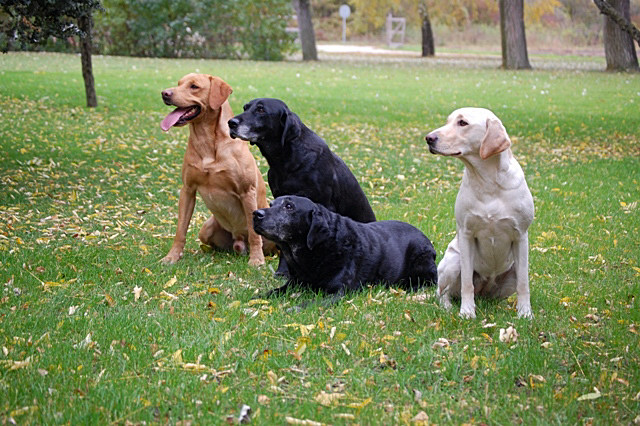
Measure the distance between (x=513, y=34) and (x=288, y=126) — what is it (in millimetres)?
25385

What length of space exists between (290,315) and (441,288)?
115cm

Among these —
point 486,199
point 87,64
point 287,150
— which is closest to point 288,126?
point 287,150

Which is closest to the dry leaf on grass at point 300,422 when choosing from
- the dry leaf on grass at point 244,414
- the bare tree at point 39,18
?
the dry leaf on grass at point 244,414

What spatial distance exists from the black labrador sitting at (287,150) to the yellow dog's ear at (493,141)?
193cm

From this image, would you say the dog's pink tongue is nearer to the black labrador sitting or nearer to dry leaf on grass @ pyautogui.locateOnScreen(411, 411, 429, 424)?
the black labrador sitting

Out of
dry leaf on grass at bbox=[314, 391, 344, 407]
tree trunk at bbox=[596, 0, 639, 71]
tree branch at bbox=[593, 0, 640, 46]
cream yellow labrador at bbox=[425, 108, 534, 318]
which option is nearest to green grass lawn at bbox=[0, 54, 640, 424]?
dry leaf on grass at bbox=[314, 391, 344, 407]

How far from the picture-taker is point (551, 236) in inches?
297

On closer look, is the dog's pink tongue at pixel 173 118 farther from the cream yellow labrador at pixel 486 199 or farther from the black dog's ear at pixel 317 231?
the cream yellow labrador at pixel 486 199

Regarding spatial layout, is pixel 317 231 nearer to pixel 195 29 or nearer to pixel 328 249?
pixel 328 249

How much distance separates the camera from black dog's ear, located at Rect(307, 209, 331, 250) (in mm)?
5500

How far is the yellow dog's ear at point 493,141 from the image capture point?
479 cm

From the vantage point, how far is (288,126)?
6.30m

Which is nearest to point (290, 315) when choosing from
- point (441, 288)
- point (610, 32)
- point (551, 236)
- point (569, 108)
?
point (441, 288)

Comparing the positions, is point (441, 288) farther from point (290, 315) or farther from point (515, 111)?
point (515, 111)
